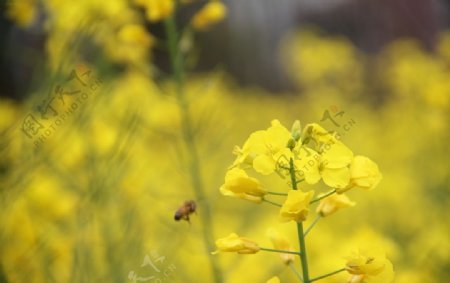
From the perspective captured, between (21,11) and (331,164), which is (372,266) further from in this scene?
(21,11)

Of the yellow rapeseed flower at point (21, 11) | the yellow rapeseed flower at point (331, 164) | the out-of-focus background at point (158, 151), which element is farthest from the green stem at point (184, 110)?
the yellow rapeseed flower at point (331, 164)

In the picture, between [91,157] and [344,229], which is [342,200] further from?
[344,229]

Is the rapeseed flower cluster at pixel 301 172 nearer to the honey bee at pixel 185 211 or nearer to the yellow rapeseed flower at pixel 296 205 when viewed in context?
the yellow rapeseed flower at pixel 296 205

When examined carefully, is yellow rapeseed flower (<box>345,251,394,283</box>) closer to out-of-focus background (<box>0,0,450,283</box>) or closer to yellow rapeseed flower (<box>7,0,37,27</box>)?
out-of-focus background (<box>0,0,450,283</box>)

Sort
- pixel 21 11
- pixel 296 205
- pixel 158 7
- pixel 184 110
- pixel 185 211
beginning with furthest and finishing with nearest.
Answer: pixel 184 110, pixel 158 7, pixel 21 11, pixel 185 211, pixel 296 205

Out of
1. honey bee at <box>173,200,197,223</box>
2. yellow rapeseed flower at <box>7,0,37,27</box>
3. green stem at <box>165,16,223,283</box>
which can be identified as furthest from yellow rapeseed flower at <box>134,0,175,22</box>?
honey bee at <box>173,200,197,223</box>

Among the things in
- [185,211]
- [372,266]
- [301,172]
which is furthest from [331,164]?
[185,211]
